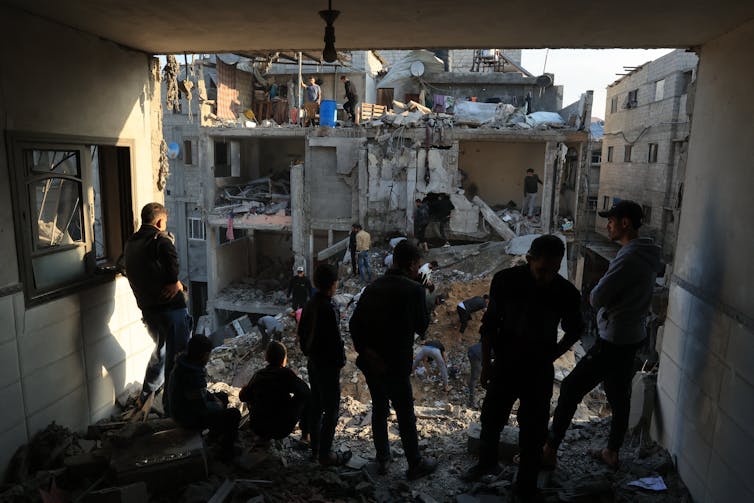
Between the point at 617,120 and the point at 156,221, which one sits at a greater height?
the point at 617,120

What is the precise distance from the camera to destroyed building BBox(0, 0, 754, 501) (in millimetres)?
3139

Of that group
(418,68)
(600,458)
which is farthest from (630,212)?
(418,68)

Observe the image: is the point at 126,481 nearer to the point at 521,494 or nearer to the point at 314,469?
the point at 314,469

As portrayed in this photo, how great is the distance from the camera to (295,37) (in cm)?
426

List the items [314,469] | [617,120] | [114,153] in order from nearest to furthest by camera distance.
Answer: [314,469] → [114,153] → [617,120]

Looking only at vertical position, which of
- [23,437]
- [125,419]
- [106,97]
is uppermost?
[106,97]

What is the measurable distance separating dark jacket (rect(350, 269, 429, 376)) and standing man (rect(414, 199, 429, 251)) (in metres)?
12.3

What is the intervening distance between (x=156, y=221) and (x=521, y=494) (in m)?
3.40

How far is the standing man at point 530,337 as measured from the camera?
3.06 meters

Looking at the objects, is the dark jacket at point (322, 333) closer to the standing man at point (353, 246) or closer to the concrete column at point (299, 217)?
the standing man at point (353, 246)

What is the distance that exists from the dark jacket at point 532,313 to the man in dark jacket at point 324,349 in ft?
3.77


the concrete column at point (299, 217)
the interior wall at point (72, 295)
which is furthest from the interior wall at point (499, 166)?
the interior wall at point (72, 295)

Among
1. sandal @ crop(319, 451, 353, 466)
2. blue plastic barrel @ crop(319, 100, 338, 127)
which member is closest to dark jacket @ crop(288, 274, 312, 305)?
blue plastic barrel @ crop(319, 100, 338, 127)

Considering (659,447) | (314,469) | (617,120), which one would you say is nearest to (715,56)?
(659,447)
